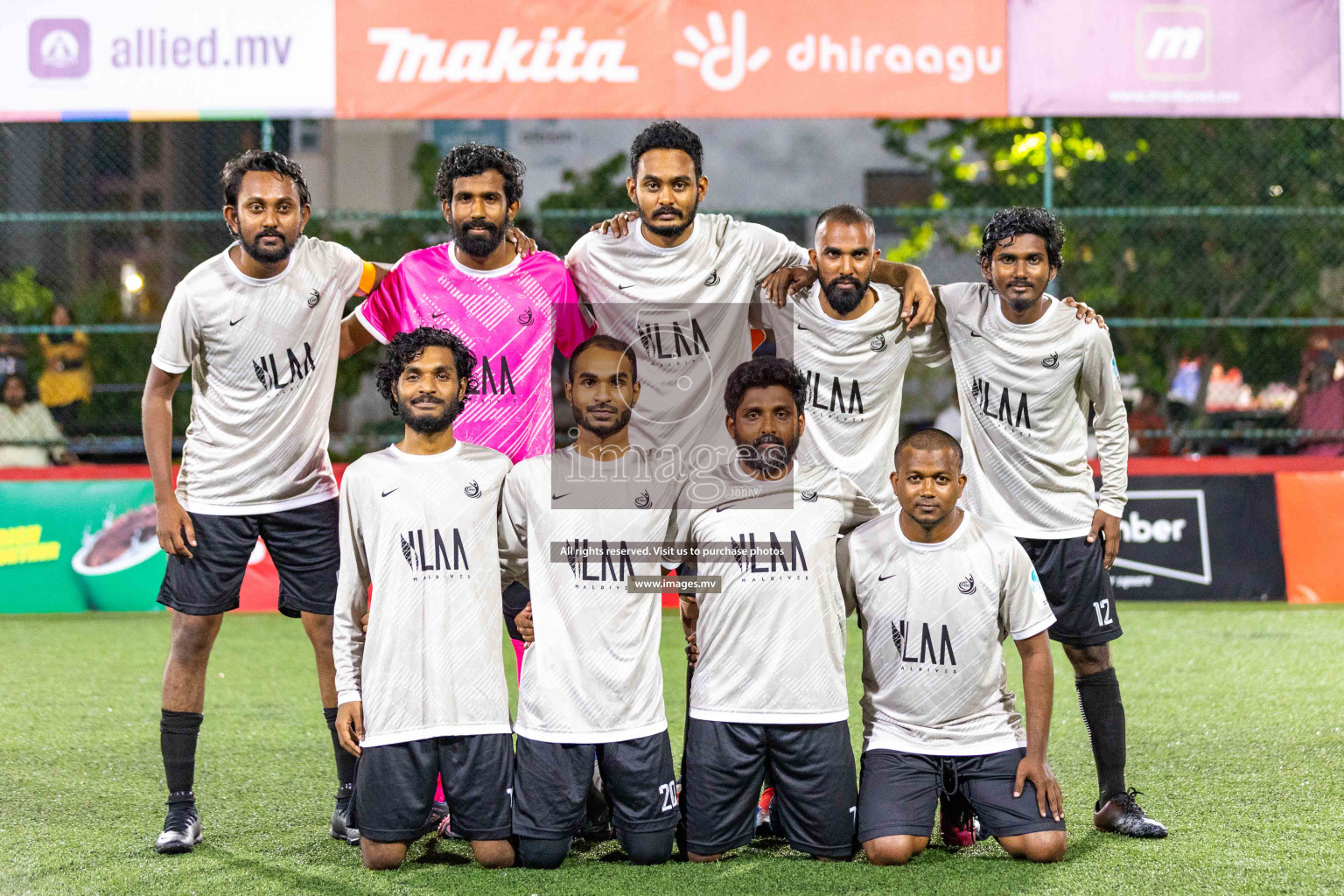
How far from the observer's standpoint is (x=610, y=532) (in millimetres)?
3697

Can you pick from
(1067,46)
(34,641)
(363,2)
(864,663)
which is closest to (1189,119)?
(1067,46)

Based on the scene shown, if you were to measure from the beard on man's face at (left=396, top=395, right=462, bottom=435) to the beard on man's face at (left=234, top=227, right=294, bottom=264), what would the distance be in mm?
735

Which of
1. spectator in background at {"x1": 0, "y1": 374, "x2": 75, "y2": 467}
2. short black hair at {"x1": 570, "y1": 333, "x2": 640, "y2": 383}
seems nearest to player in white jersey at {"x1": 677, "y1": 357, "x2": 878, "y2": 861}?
short black hair at {"x1": 570, "y1": 333, "x2": 640, "y2": 383}

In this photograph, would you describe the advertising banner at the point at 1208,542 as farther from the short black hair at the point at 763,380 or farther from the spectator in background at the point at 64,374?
the spectator in background at the point at 64,374

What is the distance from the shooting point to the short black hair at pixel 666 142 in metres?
4.04

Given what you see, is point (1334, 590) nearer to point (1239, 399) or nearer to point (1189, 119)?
point (1239, 399)

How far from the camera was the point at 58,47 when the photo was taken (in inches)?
343

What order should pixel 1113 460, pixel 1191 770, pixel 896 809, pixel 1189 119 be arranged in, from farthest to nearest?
pixel 1189 119 → pixel 1191 770 → pixel 1113 460 → pixel 896 809

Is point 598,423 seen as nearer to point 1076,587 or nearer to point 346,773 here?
point 346,773

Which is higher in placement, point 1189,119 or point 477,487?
point 1189,119

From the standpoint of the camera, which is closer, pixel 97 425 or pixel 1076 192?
pixel 97 425

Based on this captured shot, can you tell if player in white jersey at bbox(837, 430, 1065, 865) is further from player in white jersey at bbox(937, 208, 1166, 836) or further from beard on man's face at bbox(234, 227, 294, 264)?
beard on man's face at bbox(234, 227, 294, 264)

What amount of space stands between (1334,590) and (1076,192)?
5867 mm

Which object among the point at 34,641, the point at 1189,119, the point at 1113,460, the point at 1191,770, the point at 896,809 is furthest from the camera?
the point at 1189,119
